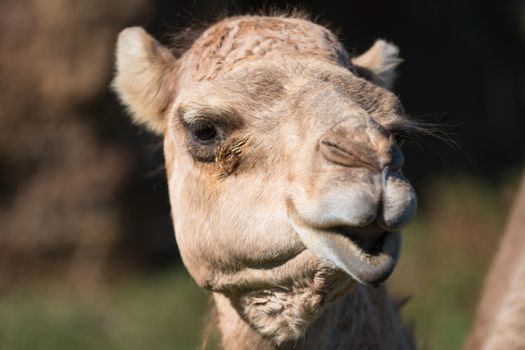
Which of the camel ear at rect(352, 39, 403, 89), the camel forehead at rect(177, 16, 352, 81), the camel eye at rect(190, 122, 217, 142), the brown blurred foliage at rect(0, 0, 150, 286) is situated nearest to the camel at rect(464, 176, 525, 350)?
the camel ear at rect(352, 39, 403, 89)

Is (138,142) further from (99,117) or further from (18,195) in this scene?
(18,195)

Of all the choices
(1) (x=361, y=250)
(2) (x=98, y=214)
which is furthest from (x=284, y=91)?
(2) (x=98, y=214)

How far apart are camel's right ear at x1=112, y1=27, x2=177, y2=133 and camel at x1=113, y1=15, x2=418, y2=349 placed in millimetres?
170

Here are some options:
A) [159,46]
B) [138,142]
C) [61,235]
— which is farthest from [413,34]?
[159,46]

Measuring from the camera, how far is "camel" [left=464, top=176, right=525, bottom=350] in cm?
448

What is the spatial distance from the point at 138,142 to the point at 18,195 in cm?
165

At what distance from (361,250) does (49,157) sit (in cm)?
933

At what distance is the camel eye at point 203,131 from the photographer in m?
3.68

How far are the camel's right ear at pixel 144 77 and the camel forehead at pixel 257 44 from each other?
1.14 feet

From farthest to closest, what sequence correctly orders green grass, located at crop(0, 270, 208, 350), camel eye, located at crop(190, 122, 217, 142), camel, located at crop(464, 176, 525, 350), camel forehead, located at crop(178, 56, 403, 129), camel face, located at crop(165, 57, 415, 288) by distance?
green grass, located at crop(0, 270, 208, 350) < camel, located at crop(464, 176, 525, 350) < camel eye, located at crop(190, 122, 217, 142) < camel forehead, located at crop(178, 56, 403, 129) < camel face, located at crop(165, 57, 415, 288)

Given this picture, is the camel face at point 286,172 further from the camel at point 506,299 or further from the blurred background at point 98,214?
the blurred background at point 98,214

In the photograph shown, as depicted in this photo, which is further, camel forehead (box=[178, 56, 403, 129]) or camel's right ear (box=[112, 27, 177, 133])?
camel's right ear (box=[112, 27, 177, 133])

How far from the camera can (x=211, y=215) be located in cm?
372

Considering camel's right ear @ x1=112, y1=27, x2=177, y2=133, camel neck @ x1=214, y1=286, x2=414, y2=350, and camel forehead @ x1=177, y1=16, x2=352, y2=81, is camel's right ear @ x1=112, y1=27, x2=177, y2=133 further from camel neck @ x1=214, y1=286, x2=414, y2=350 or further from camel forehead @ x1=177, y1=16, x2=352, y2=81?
camel neck @ x1=214, y1=286, x2=414, y2=350
